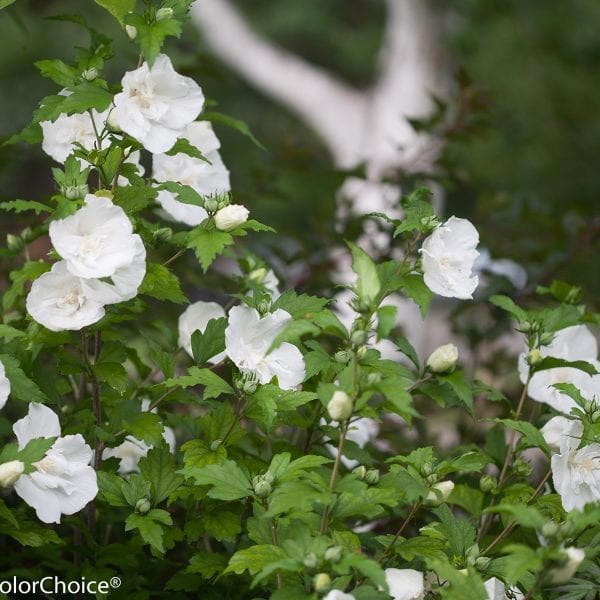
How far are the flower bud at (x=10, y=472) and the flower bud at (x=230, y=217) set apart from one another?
43cm

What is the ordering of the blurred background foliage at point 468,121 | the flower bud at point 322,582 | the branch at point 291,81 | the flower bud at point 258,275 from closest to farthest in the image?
the flower bud at point 322,582 < the flower bud at point 258,275 < the blurred background foliage at point 468,121 < the branch at point 291,81

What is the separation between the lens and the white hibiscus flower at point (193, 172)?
59.1 inches

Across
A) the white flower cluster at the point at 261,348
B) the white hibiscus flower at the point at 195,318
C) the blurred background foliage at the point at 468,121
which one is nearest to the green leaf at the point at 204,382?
the white flower cluster at the point at 261,348

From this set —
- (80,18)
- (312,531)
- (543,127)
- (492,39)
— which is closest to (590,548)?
(312,531)

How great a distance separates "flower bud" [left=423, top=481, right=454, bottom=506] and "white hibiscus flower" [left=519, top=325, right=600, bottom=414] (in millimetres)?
334

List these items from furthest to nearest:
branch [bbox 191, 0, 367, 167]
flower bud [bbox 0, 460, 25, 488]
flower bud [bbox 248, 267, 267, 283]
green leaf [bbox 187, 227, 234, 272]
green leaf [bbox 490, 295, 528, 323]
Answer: branch [bbox 191, 0, 367, 167]
flower bud [bbox 248, 267, 267, 283]
green leaf [bbox 490, 295, 528, 323]
green leaf [bbox 187, 227, 234, 272]
flower bud [bbox 0, 460, 25, 488]

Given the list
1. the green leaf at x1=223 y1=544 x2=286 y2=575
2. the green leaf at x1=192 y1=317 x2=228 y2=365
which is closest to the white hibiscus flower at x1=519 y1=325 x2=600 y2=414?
the green leaf at x1=192 y1=317 x2=228 y2=365

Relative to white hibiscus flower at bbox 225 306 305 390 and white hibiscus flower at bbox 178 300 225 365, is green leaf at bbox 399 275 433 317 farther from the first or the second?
white hibiscus flower at bbox 178 300 225 365

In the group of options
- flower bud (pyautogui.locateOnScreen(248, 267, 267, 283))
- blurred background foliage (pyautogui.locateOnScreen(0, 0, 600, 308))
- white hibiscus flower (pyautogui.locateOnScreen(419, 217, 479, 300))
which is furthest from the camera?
blurred background foliage (pyautogui.locateOnScreen(0, 0, 600, 308))

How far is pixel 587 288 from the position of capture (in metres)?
2.68

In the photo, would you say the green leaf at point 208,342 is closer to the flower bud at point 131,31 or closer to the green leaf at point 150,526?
the green leaf at point 150,526

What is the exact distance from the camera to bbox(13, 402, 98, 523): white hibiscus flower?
1.23 metres

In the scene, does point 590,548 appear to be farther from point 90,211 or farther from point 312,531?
point 90,211

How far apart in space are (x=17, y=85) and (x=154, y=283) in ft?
16.3
